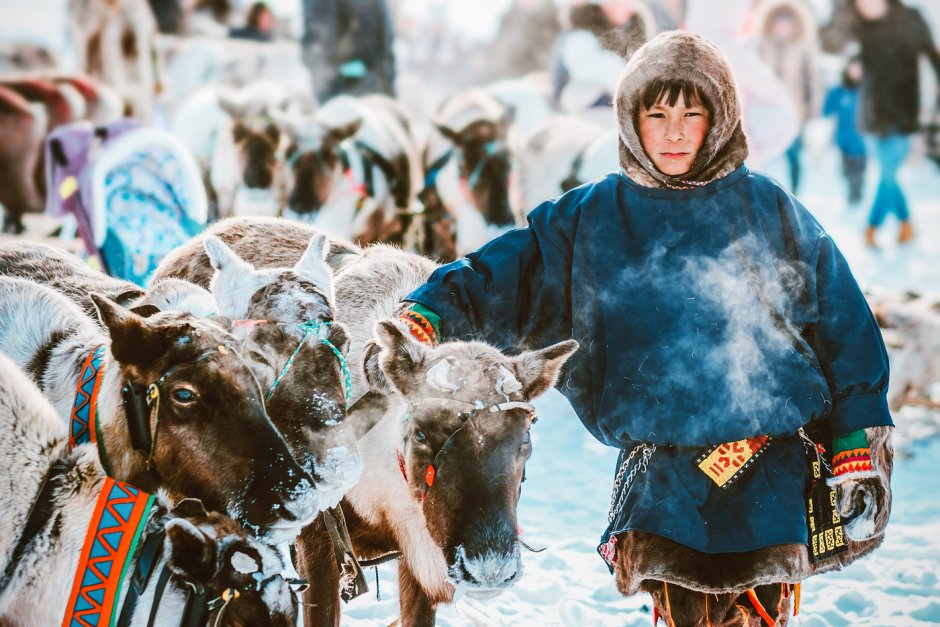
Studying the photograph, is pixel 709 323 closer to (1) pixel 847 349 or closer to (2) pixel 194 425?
(1) pixel 847 349

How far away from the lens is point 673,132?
2232 millimetres

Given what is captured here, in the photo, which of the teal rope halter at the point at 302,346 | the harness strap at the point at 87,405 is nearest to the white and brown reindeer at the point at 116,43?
the harness strap at the point at 87,405

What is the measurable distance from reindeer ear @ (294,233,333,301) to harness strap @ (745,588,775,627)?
1.28 meters

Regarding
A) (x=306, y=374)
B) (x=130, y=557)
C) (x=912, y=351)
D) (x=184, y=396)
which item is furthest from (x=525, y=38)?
(x=130, y=557)

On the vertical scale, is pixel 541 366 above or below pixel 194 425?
above

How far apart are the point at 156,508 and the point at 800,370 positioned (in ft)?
4.88

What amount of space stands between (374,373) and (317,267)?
32cm

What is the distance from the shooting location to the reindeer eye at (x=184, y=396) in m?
1.96

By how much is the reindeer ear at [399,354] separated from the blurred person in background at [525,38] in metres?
14.4

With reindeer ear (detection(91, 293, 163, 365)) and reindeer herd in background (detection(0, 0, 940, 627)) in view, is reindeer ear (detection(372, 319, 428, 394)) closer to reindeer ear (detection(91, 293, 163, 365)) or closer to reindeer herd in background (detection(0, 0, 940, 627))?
reindeer herd in background (detection(0, 0, 940, 627))

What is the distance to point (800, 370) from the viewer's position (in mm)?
2191

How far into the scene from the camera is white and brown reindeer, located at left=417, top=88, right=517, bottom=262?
5188 millimetres

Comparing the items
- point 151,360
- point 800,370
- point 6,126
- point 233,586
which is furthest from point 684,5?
point 6,126

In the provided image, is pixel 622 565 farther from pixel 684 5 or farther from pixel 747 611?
pixel 684 5
